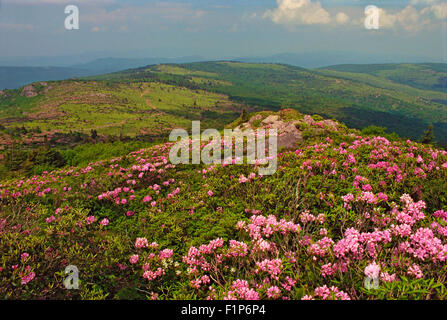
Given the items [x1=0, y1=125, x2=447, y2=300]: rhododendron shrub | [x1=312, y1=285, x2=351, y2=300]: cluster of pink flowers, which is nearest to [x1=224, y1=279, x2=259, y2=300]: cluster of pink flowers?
[x1=0, y1=125, x2=447, y2=300]: rhododendron shrub

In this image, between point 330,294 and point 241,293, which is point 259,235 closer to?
point 241,293

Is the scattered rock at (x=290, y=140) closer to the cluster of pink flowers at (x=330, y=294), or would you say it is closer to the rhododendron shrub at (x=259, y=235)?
the rhododendron shrub at (x=259, y=235)

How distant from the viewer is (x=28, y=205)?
24.3ft

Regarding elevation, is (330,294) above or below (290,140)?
below

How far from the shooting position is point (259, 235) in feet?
14.0

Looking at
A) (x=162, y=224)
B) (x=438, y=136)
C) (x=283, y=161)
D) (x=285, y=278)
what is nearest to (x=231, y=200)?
(x=162, y=224)

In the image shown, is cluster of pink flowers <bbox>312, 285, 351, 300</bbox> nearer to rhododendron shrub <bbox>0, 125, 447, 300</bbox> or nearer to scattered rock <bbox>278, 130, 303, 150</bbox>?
rhododendron shrub <bbox>0, 125, 447, 300</bbox>

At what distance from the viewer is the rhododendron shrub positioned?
3.40m

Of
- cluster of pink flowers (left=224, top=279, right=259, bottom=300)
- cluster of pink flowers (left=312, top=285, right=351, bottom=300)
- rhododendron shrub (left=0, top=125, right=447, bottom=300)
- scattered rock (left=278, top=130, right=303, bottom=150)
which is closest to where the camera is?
cluster of pink flowers (left=312, top=285, right=351, bottom=300)

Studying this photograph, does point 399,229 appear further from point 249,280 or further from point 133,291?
point 133,291

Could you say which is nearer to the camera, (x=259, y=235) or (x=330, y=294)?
(x=330, y=294)

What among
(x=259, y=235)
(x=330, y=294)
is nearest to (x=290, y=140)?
(x=259, y=235)

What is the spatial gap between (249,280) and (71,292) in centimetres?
307
